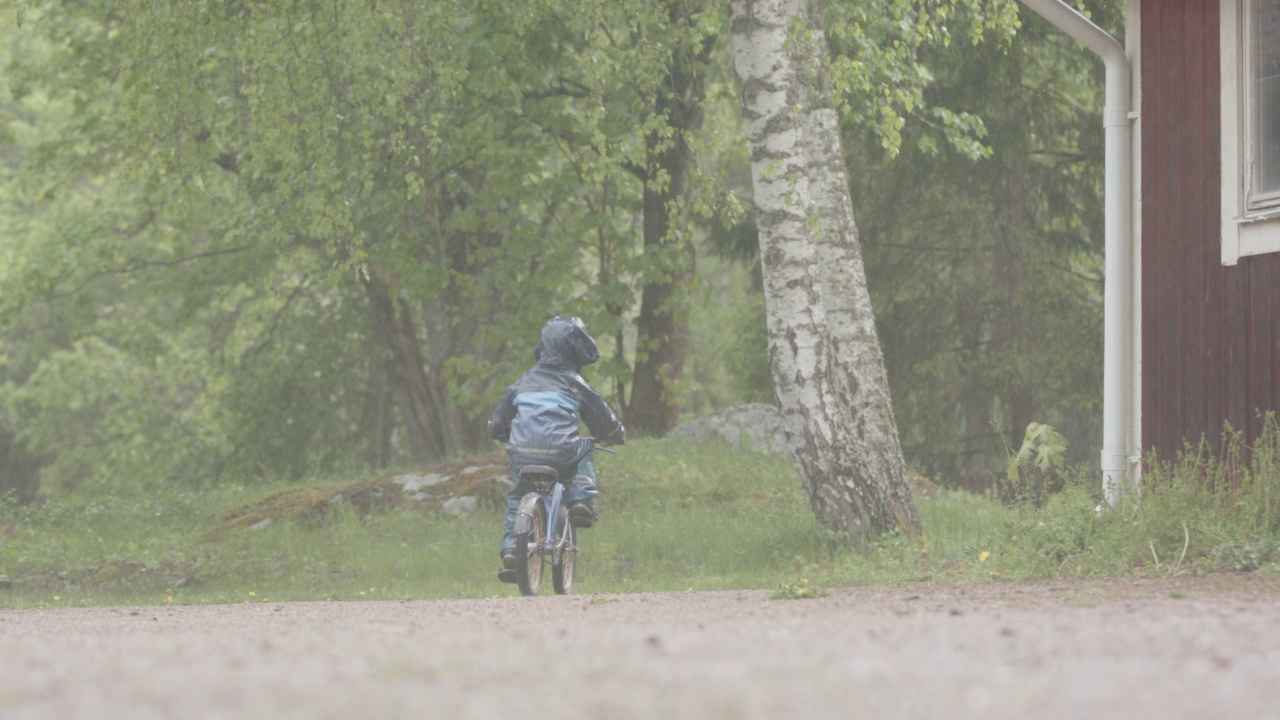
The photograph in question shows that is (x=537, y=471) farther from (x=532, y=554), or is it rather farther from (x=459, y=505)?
(x=459, y=505)

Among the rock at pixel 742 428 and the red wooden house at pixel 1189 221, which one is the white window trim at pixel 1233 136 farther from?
the rock at pixel 742 428

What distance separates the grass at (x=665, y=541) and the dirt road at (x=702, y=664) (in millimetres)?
1577

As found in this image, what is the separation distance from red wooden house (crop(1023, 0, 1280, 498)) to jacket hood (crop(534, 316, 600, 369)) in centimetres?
336

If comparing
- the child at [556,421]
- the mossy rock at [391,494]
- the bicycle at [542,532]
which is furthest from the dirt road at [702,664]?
the mossy rock at [391,494]

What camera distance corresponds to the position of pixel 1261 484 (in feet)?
27.9

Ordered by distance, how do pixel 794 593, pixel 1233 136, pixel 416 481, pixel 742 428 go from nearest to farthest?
pixel 794 593
pixel 1233 136
pixel 416 481
pixel 742 428

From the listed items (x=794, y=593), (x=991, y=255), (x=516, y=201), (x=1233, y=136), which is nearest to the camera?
(x=794, y=593)

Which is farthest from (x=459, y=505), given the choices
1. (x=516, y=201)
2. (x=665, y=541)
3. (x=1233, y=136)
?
(x=1233, y=136)

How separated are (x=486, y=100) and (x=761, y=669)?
43.3 ft

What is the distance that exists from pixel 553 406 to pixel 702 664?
5553 millimetres

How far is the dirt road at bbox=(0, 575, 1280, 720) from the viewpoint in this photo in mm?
3764

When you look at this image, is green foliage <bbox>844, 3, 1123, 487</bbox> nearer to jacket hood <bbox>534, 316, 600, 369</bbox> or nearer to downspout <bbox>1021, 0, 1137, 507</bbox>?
downspout <bbox>1021, 0, 1137, 507</bbox>

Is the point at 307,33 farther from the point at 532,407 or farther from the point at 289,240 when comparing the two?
the point at 532,407

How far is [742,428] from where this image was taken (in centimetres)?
1767
